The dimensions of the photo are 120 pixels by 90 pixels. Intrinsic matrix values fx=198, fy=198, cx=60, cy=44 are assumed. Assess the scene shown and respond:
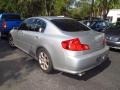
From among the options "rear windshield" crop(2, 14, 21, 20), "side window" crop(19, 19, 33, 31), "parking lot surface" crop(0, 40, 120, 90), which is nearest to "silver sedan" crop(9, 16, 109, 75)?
"side window" crop(19, 19, 33, 31)

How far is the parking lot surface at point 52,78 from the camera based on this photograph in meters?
4.82

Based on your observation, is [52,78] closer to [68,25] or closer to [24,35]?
[68,25]

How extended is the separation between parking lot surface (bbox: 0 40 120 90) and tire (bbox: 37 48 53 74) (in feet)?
0.50

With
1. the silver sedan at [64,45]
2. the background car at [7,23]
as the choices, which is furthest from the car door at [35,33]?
the background car at [7,23]

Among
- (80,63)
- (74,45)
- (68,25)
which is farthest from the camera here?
(68,25)

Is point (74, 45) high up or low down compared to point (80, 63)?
up

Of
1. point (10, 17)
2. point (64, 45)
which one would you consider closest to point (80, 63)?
point (64, 45)

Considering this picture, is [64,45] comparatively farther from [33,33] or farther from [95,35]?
[33,33]

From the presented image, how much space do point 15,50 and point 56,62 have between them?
3.66 metres

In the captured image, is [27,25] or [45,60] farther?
[27,25]

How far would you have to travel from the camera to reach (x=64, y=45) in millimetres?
4926

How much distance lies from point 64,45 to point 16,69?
1976 mm

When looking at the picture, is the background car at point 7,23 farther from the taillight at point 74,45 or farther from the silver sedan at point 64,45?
the taillight at point 74,45

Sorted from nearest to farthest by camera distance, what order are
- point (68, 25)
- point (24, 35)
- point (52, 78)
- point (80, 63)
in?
point (80, 63) < point (52, 78) < point (68, 25) < point (24, 35)
